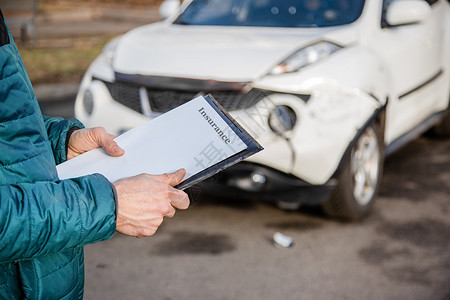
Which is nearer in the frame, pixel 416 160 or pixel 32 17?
pixel 416 160

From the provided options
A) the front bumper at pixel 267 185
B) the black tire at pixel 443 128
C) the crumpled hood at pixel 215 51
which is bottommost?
the black tire at pixel 443 128

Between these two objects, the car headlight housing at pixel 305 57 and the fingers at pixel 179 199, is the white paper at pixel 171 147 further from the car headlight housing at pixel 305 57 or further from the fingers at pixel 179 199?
the car headlight housing at pixel 305 57

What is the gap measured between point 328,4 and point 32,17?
8651 mm

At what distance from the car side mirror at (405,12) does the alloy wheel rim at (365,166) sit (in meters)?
0.82

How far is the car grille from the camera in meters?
3.78

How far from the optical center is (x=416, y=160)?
559 cm

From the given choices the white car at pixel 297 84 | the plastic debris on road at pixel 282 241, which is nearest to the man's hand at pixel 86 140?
the white car at pixel 297 84

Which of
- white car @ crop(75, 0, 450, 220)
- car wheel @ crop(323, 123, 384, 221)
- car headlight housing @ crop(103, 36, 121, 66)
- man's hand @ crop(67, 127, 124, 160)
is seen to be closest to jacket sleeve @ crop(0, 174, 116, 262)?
man's hand @ crop(67, 127, 124, 160)

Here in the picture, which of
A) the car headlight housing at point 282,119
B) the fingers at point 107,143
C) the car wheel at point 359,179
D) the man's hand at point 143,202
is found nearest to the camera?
the man's hand at point 143,202

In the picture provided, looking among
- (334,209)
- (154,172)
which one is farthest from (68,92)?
(154,172)

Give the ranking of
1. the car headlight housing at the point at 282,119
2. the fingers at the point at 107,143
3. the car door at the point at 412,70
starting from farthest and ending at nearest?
1. the car door at the point at 412,70
2. the car headlight housing at the point at 282,119
3. the fingers at the point at 107,143

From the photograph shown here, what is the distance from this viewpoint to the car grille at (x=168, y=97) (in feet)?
12.4

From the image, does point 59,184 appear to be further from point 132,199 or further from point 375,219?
point 375,219

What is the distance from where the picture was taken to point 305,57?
3.90 meters
